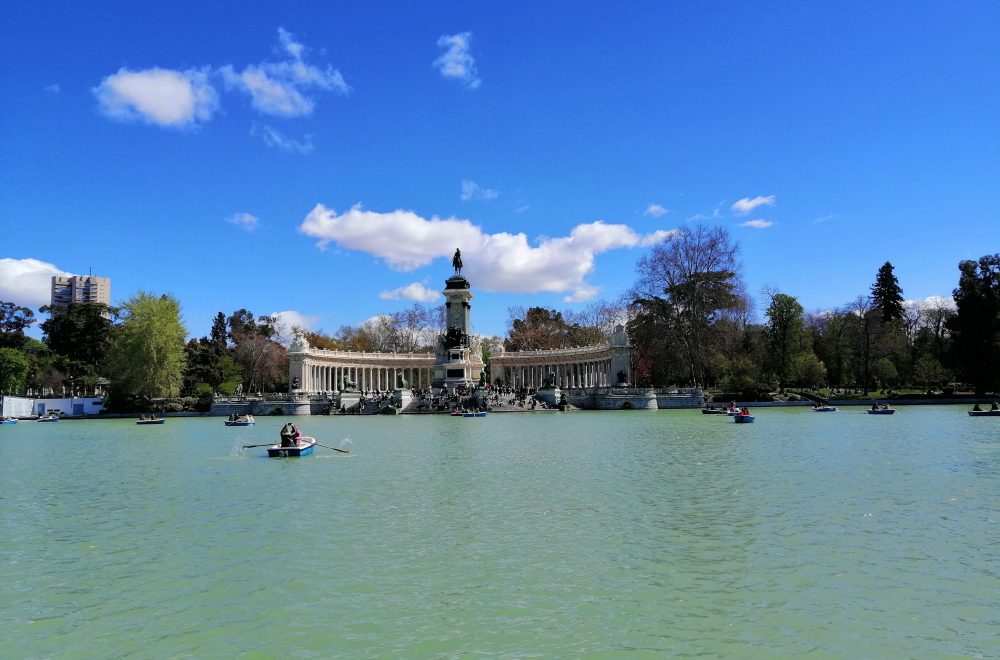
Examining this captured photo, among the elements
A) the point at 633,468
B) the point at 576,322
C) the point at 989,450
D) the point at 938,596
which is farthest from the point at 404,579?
the point at 576,322

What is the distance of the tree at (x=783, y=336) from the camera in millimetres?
69062

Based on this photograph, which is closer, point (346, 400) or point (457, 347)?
point (346, 400)

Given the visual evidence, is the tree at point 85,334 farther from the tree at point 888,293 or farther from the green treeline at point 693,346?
the tree at point 888,293

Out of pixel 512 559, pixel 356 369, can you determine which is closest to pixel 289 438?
pixel 512 559

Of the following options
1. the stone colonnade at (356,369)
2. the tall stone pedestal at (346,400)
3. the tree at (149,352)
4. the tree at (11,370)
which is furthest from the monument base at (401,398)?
the tree at (11,370)

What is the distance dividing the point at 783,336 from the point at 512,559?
213ft

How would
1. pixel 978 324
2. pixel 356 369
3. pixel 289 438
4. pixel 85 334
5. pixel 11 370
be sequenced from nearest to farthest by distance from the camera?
1. pixel 289 438
2. pixel 978 324
3. pixel 11 370
4. pixel 85 334
5. pixel 356 369

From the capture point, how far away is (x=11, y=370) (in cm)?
7388

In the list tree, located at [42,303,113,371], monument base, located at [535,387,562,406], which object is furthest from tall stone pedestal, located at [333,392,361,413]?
tree, located at [42,303,113,371]

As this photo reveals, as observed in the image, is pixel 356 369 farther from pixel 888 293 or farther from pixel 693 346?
pixel 888 293

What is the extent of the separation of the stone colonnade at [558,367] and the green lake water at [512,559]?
57.3 metres

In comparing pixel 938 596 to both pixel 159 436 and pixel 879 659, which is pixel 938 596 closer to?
pixel 879 659

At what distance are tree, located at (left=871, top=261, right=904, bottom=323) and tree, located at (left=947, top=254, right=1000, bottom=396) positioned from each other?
854 inches

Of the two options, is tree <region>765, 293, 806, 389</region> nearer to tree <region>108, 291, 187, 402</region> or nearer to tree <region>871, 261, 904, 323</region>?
tree <region>871, 261, 904, 323</region>
